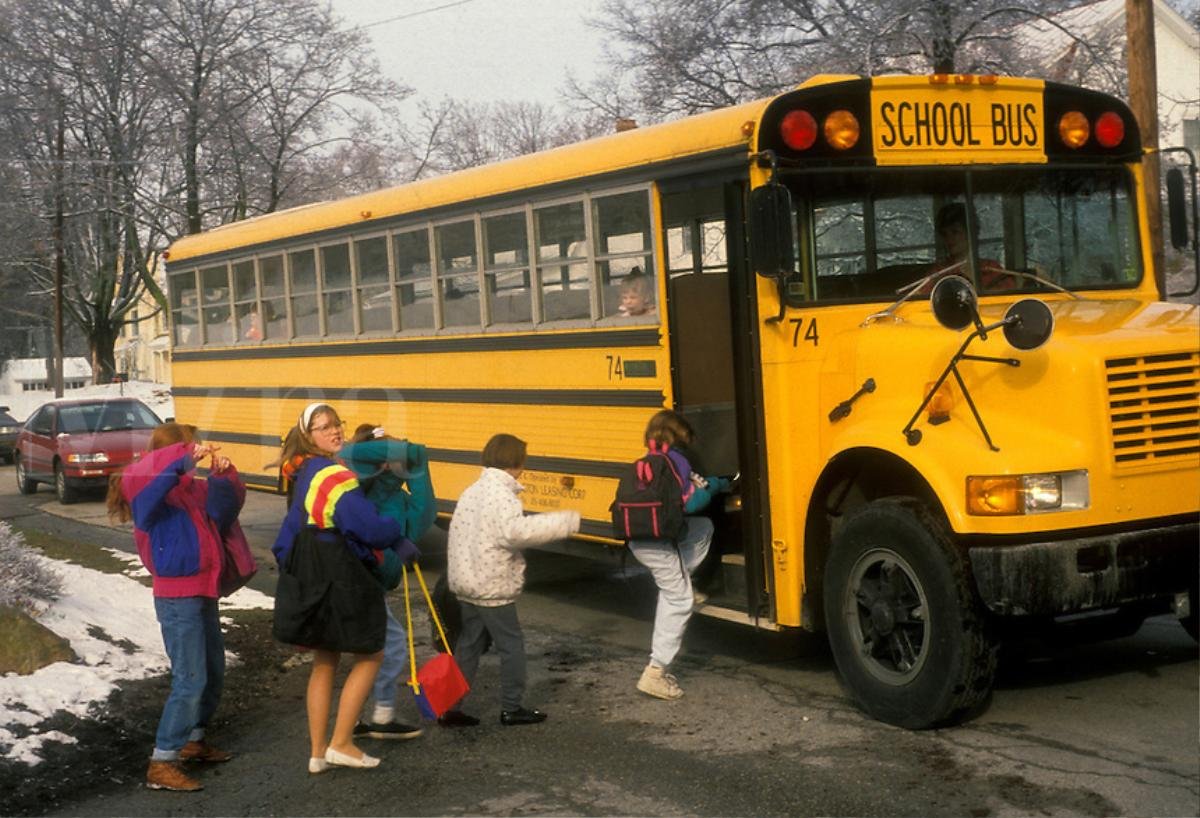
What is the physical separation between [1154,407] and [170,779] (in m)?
3.90

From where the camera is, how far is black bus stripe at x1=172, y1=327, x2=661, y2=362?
7742 mm

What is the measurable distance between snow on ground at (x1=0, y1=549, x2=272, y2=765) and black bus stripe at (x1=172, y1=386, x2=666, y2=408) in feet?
4.96

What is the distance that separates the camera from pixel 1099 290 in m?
7.09

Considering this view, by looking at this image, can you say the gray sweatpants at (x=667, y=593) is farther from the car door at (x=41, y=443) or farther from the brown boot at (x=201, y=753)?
the car door at (x=41, y=443)

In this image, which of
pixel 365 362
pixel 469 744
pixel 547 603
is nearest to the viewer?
pixel 469 744

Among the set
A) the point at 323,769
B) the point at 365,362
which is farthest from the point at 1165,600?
the point at 365,362

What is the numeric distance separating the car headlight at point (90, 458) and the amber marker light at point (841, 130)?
14107mm

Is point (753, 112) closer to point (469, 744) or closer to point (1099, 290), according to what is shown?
point (1099, 290)

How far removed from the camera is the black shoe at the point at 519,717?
21.4ft

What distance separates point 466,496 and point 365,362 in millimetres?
4012

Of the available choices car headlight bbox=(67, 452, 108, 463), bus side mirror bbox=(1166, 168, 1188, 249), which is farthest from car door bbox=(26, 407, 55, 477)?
bus side mirror bbox=(1166, 168, 1188, 249)

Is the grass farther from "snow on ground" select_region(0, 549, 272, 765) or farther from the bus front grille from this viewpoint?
the bus front grille

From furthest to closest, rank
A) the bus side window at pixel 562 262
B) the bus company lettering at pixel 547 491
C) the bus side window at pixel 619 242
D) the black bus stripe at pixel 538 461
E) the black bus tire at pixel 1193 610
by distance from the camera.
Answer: the bus company lettering at pixel 547 491 → the bus side window at pixel 562 262 → the black bus stripe at pixel 538 461 → the bus side window at pixel 619 242 → the black bus tire at pixel 1193 610

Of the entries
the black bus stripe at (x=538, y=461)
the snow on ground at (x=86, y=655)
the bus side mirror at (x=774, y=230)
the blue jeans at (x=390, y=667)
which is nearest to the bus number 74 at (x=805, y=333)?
the bus side mirror at (x=774, y=230)
